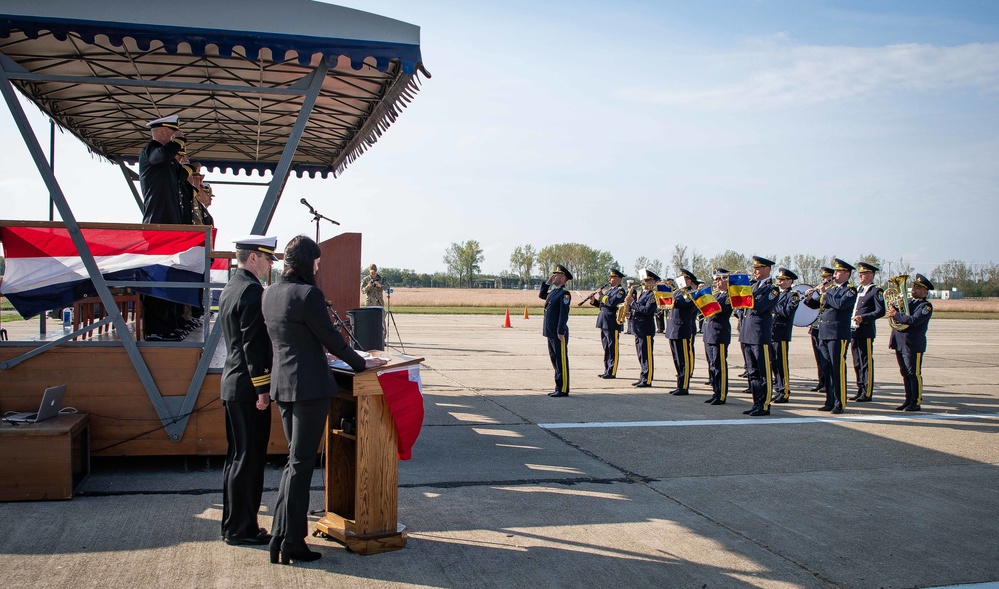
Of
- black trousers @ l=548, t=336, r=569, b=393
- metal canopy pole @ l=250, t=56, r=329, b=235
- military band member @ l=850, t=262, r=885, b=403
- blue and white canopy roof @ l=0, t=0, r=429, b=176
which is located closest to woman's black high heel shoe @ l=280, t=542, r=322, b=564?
metal canopy pole @ l=250, t=56, r=329, b=235

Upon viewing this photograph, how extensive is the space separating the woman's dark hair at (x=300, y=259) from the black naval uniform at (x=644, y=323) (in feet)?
28.7

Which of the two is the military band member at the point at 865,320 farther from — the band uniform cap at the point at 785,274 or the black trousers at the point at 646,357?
the black trousers at the point at 646,357

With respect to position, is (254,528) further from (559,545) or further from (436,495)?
(559,545)

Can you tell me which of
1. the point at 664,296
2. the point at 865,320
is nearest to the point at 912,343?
the point at 865,320

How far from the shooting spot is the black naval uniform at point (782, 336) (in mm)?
10750

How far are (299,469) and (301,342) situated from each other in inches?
28.0

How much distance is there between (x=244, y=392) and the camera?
429 cm

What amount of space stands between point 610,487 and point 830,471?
86.1 inches

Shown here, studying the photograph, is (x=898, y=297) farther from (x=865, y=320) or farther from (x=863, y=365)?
(x=863, y=365)

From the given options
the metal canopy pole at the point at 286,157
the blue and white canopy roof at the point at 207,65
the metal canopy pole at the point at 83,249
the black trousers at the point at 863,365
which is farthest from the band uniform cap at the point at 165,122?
the black trousers at the point at 863,365

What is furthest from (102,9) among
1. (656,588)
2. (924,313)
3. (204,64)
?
(924,313)

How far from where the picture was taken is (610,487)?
19.0ft

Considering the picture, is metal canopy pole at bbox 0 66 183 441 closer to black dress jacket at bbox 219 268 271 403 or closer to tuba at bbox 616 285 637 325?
black dress jacket at bbox 219 268 271 403

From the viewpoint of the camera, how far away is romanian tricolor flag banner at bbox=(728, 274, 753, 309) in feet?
33.0
